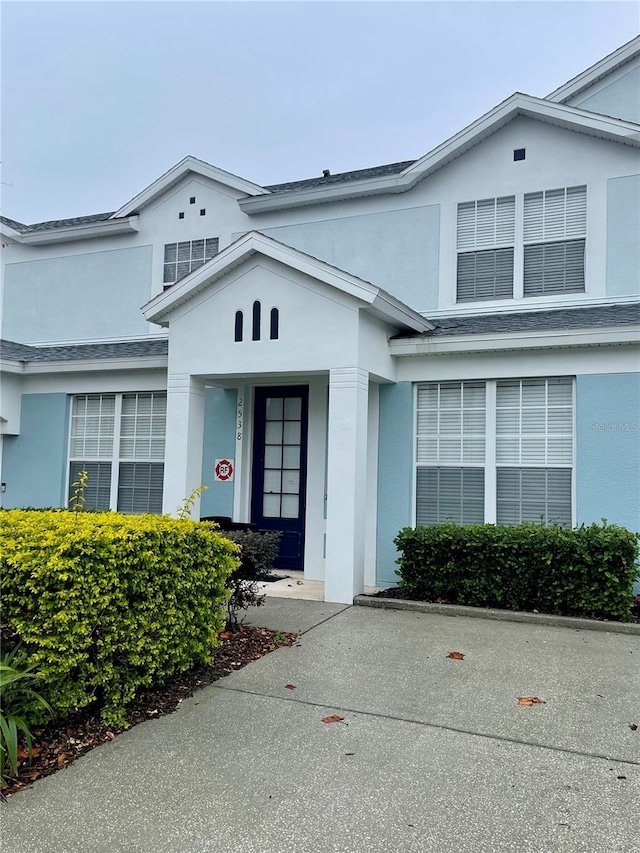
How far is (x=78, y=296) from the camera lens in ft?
39.3

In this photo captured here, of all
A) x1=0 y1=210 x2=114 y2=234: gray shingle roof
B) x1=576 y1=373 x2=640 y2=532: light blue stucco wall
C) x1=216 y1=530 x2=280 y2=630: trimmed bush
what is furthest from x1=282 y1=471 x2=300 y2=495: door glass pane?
x1=0 y1=210 x2=114 y2=234: gray shingle roof

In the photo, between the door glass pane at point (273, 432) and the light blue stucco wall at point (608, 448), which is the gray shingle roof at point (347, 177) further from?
the light blue stucco wall at point (608, 448)

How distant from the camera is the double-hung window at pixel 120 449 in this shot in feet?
32.2

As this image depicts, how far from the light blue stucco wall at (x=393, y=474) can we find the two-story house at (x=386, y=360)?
0.03 metres

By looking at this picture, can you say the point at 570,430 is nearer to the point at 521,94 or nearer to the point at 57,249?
the point at 521,94

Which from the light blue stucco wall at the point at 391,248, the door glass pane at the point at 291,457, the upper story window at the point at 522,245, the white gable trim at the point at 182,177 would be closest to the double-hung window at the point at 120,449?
the door glass pane at the point at 291,457

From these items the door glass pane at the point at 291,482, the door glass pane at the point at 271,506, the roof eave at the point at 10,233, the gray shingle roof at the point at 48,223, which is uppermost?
the gray shingle roof at the point at 48,223

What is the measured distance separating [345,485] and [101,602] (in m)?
3.96

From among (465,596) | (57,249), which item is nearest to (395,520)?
(465,596)

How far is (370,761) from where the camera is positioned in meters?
3.50

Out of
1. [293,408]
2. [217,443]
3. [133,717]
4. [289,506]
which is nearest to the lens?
[133,717]

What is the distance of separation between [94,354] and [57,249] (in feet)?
10.9

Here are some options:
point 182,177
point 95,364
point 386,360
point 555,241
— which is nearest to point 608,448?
point 386,360

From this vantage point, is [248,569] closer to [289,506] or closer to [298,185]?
[289,506]
